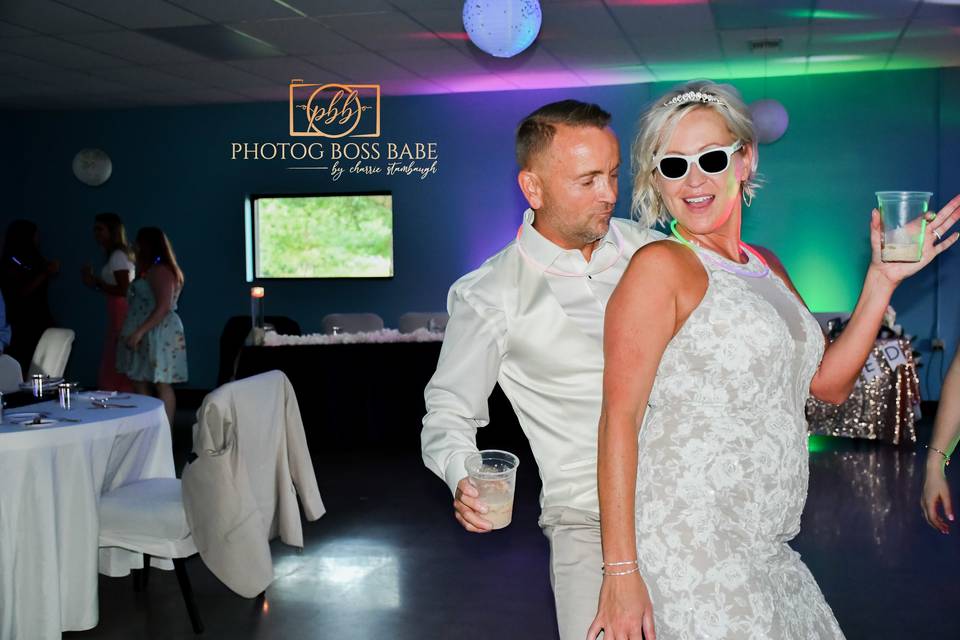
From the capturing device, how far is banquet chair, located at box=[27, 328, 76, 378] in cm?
520

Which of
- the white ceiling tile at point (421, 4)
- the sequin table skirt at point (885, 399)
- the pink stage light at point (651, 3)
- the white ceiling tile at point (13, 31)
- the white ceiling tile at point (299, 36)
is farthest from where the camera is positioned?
the sequin table skirt at point (885, 399)

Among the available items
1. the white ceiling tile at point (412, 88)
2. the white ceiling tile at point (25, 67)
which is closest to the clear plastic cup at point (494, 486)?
the white ceiling tile at point (25, 67)

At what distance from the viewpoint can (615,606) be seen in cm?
146

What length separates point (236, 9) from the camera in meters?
6.25

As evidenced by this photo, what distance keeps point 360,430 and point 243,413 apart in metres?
3.48

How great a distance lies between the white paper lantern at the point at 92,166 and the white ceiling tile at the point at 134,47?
2912 mm

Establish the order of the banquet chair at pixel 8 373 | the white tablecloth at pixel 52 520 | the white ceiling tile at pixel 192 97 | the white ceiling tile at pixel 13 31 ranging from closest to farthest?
the white tablecloth at pixel 52 520, the banquet chair at pixel 8 373, the white ceiling tile at pixel 13 31, the white ceiling tile at pixel 192 97

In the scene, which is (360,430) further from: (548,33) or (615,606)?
(615,606)

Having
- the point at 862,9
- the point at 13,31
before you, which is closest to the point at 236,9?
the point at 13,31

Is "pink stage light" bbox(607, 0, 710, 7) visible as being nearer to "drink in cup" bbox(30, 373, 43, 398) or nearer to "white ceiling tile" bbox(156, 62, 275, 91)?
"white ceiling tile" bbox(156, 62, 275, 91)

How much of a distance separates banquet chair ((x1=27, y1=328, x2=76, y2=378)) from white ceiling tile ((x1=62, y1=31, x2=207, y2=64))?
2.80 meters

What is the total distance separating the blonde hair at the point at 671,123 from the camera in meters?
1.65

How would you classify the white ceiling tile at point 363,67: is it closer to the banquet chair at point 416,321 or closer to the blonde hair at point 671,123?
the banquet chair at point 416,321

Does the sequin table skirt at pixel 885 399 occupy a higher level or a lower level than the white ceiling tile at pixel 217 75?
lower
